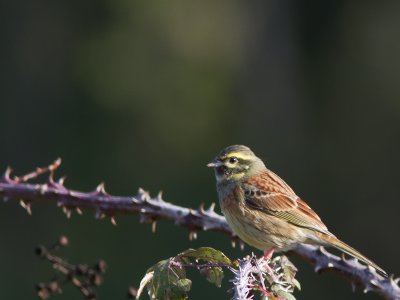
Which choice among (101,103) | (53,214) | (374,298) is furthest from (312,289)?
(101,103)

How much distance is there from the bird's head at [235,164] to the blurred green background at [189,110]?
6.39 metres

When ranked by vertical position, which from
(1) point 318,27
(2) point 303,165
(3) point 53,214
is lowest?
(3) point 53,214

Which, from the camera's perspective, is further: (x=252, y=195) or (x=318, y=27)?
(x=318, y=27)

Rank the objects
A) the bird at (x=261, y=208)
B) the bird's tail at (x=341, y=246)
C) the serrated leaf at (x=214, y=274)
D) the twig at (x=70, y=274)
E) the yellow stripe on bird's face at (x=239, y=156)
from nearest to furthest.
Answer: the serrated leaf at (x=214, y=274), the twig at (x=70, y=274), the bird's tail at (x=341, y=246), the bird at (x=261, y=208), the yellow stripe on bird's face at (x=239, y=156)

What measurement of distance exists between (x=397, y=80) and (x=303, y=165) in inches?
153

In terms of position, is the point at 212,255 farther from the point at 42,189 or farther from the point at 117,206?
the point at 42,189

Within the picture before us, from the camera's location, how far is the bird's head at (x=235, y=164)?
6.10 meters

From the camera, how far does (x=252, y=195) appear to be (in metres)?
6.19

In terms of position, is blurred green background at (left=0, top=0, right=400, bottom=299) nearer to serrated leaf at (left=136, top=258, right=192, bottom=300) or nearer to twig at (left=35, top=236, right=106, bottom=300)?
twig at (left=35, top=236, right=106, bottom=300)

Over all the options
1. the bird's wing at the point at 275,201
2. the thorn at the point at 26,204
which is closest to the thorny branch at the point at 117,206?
the thorn at the point at 26,204

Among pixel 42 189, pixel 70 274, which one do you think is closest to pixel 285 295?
pixel 70 274

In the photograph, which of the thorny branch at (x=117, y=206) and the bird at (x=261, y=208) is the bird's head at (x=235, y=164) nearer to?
the bird at (x=261, y=208)

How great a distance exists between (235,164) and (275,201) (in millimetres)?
380

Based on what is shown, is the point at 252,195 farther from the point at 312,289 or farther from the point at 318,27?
the point at 318,27
